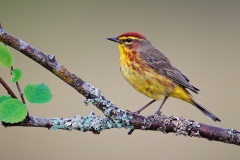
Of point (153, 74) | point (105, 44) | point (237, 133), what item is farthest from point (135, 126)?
point (105, 44)

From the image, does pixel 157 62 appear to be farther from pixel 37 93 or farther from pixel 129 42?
pixel 37 93

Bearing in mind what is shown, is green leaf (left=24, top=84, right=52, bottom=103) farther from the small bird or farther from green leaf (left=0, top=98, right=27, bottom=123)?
the small bird

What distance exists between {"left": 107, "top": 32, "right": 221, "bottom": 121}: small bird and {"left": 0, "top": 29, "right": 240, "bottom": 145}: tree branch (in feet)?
2.80

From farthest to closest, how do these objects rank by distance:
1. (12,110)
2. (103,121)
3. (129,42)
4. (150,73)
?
(150,73) < (129,42) < (103,121) < (12,110)

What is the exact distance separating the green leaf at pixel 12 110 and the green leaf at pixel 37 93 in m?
0.03

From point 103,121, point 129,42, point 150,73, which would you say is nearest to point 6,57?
point 103,121

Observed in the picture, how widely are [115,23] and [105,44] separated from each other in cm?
29

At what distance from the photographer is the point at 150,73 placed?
2590mm

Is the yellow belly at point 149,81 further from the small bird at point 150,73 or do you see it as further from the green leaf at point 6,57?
the green leaf at point 6,57

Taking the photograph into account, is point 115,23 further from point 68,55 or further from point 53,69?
point 53,69

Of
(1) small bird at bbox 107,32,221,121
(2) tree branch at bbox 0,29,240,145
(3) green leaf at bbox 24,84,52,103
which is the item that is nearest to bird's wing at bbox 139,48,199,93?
(1) small bird at bbox 107,32,221,121

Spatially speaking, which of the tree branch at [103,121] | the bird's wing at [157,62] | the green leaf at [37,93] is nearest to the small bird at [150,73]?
the bird's wing at [157,62]

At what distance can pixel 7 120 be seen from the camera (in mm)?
1000

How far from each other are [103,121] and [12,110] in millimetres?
313
